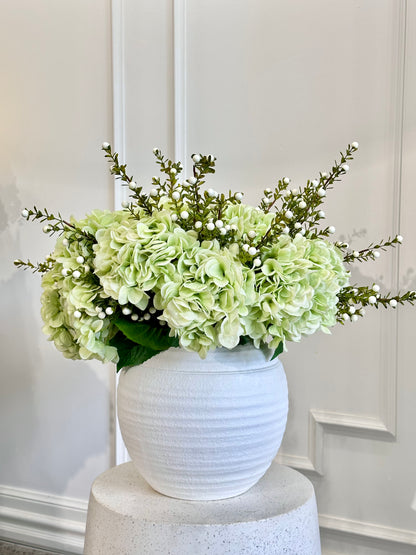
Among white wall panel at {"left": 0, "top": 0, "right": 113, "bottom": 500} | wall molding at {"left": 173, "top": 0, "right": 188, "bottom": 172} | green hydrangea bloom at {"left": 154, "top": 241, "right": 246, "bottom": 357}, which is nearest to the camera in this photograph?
green hydrangea bloom at {"left": 154, "top": 241, "right": 246, "bottom": 357}

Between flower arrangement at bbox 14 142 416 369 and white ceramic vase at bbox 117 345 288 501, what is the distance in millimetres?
37

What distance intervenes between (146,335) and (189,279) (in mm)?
122

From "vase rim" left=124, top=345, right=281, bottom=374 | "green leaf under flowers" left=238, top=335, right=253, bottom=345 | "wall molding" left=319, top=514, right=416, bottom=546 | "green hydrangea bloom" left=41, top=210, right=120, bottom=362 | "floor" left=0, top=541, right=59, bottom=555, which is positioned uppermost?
"green hydrangea bloom" left=41, top=210, right=120, bottom=362

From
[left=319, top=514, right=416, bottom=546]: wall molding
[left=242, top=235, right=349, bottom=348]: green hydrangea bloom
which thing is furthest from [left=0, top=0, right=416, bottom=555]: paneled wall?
[left=242, top=235, right=349, bottom=348]: green hydrangea bloom

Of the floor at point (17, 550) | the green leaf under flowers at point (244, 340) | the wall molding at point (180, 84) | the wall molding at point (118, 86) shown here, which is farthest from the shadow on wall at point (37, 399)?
the green leaf under flowers at point (244, 340)

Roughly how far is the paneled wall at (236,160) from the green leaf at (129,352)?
22.9 inches

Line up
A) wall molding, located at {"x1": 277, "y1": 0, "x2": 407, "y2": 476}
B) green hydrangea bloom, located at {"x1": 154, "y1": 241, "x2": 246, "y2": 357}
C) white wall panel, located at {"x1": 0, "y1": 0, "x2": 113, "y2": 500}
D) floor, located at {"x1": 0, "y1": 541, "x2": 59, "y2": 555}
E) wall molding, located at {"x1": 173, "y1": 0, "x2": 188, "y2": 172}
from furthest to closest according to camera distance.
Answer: floor, located at {"x1": 0, "y1": 541, "x2": 59, "y2": 555} → white wall panel, located at {"x1": 0, "y1": 0, "x2": 113, "y2": 500} → wall molding, located at {"x1": 173, "y1": 0, "x2": 188, "y2": 172} → wall molding, located at {"x1": 277, "y1": 0, "x2": 407, "y2": 476} → green hydrangea bloom, located at {"x1": 154, "y1": 241, "x2": 246, "y2": 357}

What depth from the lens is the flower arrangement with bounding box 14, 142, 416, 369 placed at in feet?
2.71

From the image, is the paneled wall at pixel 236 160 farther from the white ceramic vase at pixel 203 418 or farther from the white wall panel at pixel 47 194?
Answer: the white ceramic vase at pixel 203 418

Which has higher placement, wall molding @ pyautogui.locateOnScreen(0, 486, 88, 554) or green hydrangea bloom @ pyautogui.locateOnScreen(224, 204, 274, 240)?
green hydrangea bloom @ pyautogui.locateOnScreen(224, 204, 274, 240)

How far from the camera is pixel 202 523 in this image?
863mm

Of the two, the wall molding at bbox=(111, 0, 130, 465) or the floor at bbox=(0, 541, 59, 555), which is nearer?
the wall molding at bbox=(111, 0, 130, 465)

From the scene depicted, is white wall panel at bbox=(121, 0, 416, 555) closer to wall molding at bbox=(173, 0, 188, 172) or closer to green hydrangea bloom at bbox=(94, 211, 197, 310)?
wall molding at bbox=(173, 0, 188, 172)

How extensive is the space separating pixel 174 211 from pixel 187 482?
0.40 m
